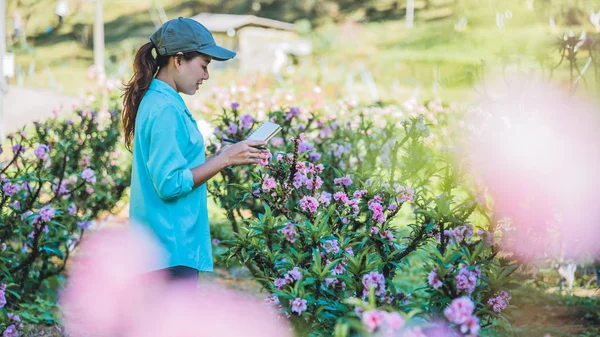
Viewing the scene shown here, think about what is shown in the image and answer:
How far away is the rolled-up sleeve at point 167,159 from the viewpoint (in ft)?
7.69

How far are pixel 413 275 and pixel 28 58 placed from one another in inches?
1643

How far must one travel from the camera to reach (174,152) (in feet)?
7.75

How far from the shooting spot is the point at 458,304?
159 cm

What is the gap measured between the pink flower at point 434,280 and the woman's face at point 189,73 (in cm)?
103

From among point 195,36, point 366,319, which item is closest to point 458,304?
point 366,319

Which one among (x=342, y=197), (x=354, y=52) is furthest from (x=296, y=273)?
(x=354, y=52)

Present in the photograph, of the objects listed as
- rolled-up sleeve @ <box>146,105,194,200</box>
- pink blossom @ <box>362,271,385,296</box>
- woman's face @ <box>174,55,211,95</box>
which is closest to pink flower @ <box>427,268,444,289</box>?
pink blossom @ <box>362,271,385,296</box>

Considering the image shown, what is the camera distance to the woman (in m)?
2.37

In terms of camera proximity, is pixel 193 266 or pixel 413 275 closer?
pixel 193 266

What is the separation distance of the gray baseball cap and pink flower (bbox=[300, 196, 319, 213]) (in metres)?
0.57

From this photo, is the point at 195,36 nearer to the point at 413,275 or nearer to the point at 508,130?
the point at 508,130

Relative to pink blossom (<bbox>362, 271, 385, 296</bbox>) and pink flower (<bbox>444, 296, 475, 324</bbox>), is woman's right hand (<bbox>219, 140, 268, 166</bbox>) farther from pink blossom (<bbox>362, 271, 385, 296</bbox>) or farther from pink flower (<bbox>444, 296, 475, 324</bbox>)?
pink flower (<bbox>444, 296, 475, 324</bbox>)

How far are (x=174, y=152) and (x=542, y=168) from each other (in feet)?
8.00

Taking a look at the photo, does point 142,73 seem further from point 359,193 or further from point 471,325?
point 471,325
